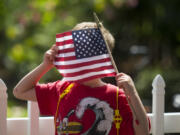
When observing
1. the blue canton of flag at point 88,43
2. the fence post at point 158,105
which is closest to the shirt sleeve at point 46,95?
the blue canton of flag at point 88,43

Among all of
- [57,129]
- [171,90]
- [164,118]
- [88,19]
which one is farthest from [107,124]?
[88,19]

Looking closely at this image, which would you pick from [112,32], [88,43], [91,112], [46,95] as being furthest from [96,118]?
[112,32]

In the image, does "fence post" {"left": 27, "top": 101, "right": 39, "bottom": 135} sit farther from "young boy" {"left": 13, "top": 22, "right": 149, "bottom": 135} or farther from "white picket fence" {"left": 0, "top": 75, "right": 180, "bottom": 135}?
"young boy" {"left": 13, "top": 22, "right": 149, "bottom": 135}

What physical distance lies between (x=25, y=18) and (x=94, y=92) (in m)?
6.44

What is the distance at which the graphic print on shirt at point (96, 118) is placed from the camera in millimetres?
2684

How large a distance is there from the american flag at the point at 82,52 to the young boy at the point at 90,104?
7 centimetres

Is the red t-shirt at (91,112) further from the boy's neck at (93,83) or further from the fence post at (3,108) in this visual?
the fence post at (3,108)

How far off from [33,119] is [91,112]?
70 cm

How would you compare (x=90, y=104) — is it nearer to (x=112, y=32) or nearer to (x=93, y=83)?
(x=93, y=83)

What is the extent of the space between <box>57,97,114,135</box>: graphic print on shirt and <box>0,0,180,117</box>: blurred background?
213 inches

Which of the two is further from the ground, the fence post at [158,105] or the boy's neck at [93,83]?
the boy's neck at [93,83]

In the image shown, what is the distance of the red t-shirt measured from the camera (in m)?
2.68

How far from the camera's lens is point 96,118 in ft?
8.86

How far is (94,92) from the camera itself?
2746mm
